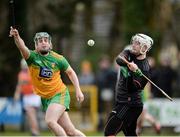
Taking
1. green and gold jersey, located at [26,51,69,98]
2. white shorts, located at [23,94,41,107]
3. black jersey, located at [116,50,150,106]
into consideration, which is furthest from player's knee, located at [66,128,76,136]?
white shorts, located at [23,94,41,107]

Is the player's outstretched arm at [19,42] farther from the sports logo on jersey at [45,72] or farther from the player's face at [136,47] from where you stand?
the player's face at [136,47]

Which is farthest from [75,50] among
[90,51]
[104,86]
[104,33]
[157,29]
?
[104,86]

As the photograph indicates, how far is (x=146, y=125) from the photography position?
24.1m

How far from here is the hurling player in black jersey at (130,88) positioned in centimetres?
1410

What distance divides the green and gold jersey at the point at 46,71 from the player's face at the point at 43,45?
0.08 metres

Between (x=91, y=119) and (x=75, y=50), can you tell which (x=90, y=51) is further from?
(x=91, y=119)

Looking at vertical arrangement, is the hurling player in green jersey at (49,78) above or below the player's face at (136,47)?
below

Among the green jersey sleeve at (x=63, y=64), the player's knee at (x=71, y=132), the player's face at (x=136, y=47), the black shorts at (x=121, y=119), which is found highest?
the player's face at (x=136, y=47)

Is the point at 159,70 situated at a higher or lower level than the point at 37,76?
lower

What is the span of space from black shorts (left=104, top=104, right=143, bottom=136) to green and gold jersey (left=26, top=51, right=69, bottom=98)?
1.01m

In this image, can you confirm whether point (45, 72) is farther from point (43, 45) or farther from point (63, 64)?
point (43, 45)

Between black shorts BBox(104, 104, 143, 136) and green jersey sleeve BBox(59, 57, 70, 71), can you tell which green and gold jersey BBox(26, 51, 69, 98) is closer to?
green jersey sleeve BBox(59, 57, 70, 71)

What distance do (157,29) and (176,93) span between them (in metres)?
2.73

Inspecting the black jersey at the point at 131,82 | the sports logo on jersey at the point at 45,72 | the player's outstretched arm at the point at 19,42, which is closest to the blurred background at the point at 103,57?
the black jersey at the point at 131,82
